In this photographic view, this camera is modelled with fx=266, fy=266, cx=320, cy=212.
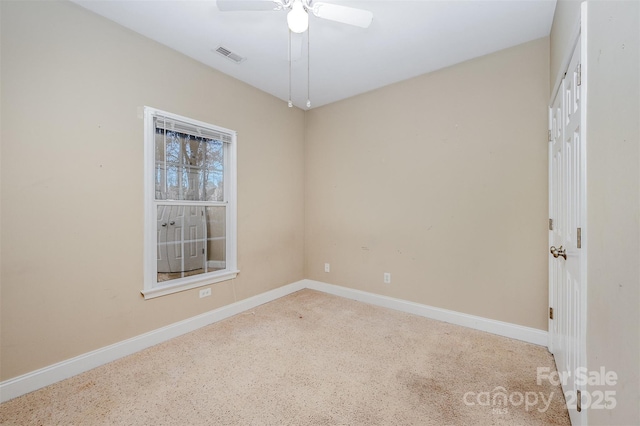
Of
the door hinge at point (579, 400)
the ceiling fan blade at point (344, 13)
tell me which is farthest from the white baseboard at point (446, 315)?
the ceiling fan blade at point (344, 13)

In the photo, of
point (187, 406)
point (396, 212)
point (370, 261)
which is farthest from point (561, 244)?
point (187, 406)

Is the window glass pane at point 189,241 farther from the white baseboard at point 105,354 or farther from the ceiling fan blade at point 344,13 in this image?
the ceiling fan blade at point 344,13

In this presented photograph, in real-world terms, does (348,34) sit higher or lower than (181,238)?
higher

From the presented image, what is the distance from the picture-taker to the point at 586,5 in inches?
45.9

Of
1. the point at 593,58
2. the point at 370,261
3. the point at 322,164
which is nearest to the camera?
the point at 593,58

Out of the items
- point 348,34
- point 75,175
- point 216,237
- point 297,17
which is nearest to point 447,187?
point 348,34

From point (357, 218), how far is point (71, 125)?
2878 mm

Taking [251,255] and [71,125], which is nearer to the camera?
[71,125]

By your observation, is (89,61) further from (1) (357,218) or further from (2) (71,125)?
(1) (357,218)

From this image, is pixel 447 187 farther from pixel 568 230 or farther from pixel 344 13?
pixel 344 13

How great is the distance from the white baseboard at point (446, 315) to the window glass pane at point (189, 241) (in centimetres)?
161

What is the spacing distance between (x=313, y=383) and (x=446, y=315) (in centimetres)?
170

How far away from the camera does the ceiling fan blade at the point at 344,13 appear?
169 centimetres

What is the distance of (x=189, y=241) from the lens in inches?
108
